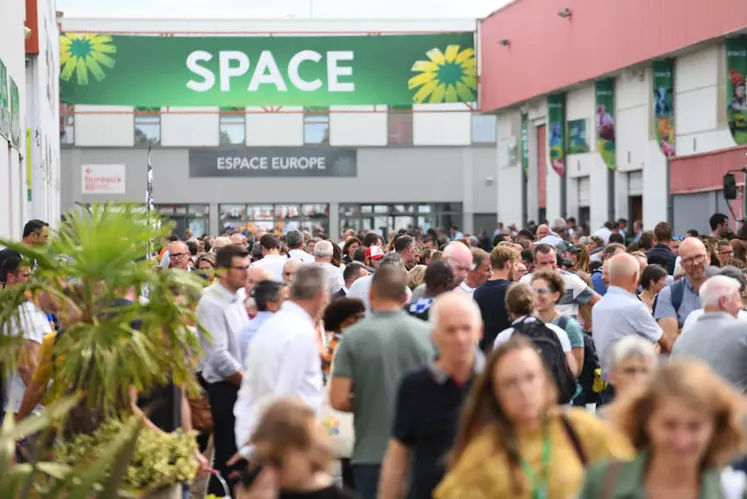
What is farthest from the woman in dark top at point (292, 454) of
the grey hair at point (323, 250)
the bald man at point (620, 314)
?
the grey hair at point (323, 250)

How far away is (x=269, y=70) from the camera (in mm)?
37656

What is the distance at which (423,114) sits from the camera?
54.4 metres

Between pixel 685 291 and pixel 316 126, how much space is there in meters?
42.9

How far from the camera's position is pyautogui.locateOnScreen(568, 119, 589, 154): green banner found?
1489 inches

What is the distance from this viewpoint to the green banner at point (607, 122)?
35.2 meters

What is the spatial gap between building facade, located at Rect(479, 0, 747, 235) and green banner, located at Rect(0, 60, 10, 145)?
1278 cm

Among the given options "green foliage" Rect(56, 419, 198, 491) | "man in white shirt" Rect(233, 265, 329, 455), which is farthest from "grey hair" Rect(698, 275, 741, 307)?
"green foliage" Rect(56, 419, 198, 491)

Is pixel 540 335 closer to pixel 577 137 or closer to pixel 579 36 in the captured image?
pixel 579 36

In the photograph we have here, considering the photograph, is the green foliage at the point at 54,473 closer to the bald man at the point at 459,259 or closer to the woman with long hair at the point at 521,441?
the woman with long hair at the point at 521,441

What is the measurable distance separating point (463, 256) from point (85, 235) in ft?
14.6

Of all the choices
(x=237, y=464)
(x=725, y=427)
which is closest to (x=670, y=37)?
(x=237, y=464)

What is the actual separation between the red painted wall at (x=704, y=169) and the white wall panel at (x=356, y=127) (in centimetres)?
2389

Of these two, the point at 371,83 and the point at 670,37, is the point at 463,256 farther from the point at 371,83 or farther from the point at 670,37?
the point at 371,83

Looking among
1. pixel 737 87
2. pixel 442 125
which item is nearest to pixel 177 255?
pixel 737 87
